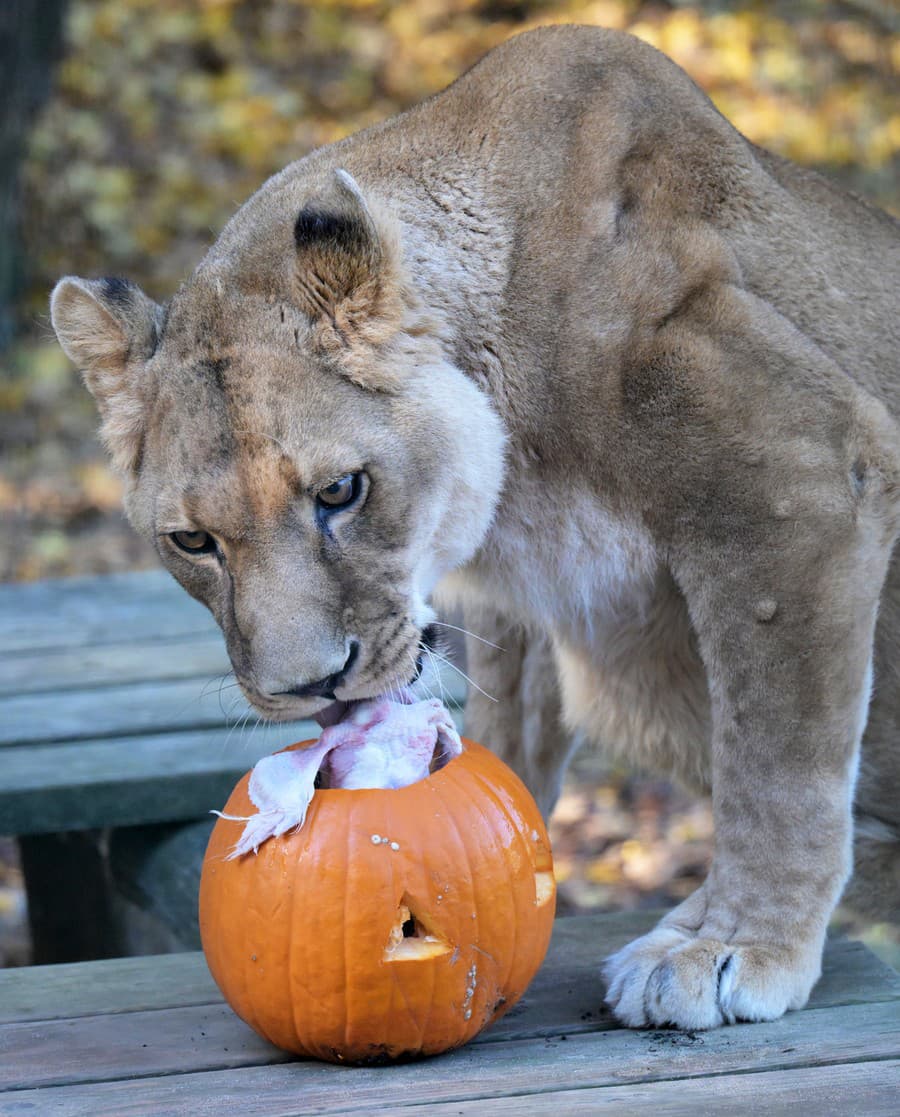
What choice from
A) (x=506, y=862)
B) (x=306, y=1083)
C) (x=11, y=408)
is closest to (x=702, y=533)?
(x=506, y=862)

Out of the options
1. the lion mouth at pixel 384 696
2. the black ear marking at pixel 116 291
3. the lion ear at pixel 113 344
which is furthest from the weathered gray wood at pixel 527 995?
the black ear marking at pixel 116 291

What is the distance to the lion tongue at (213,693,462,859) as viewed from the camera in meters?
2.02

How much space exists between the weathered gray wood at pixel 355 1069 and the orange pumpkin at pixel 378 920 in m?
0.06

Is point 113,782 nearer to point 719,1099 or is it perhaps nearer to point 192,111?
point 719,1099

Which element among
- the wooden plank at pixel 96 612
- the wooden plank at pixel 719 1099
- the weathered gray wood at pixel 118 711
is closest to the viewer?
the wooden plank at pixel 719 1099

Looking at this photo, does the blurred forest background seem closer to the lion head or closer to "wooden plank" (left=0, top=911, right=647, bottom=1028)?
"wooden plank" (left=0, top=911, right=647, bottom=1028)

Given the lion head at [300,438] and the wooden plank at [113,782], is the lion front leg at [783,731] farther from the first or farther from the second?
the wooden plank at [113,782]

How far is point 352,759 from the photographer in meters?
2.11

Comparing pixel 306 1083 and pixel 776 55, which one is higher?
pixel 776 55

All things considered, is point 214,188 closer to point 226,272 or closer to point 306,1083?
point 226,272

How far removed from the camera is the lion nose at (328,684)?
2.09 metres

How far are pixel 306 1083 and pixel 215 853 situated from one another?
327 millimetres

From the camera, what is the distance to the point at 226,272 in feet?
7.80

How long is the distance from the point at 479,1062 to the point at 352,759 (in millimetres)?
445
